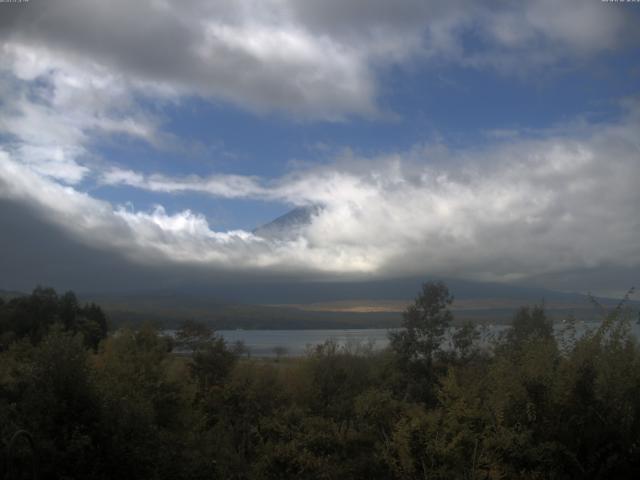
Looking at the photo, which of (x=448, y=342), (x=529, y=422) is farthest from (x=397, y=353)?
(x=529, y=422)

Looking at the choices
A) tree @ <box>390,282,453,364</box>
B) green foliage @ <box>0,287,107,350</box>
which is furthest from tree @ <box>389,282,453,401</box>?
green foliage @ <box>0,287,107,350</box>

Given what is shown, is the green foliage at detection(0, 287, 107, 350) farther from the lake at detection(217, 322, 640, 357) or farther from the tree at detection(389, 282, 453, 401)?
the tree at detection(389, 282, 453, 401)

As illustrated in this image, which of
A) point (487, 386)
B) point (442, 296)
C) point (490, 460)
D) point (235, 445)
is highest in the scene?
point (442, 296)

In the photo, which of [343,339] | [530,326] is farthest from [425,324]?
[343,339]

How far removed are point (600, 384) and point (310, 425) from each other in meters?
11.3

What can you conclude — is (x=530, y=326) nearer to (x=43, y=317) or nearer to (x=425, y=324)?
(x=425, y=324)

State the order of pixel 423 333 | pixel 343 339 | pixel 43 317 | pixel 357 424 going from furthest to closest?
pixel 43 317, pixel 343 339, pixel 423 333, pixel 357 424

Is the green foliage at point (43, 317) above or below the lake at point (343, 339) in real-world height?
above

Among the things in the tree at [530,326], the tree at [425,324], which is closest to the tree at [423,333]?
the tree at [425,324]

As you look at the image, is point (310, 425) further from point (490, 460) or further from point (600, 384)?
point (600, 384)

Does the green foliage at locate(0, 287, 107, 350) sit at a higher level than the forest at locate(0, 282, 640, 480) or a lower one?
higher

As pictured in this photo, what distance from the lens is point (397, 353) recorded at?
34969 mm

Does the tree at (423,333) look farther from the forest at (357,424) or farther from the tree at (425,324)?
the forest at (357,424)

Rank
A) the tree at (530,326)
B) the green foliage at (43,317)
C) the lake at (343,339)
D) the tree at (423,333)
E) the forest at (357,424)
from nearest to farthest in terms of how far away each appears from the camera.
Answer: the forest at (357,424) → the lake at (343,339) → the tree at (530,326) → the tree at (423,333) → the green foliage at (43,317)
